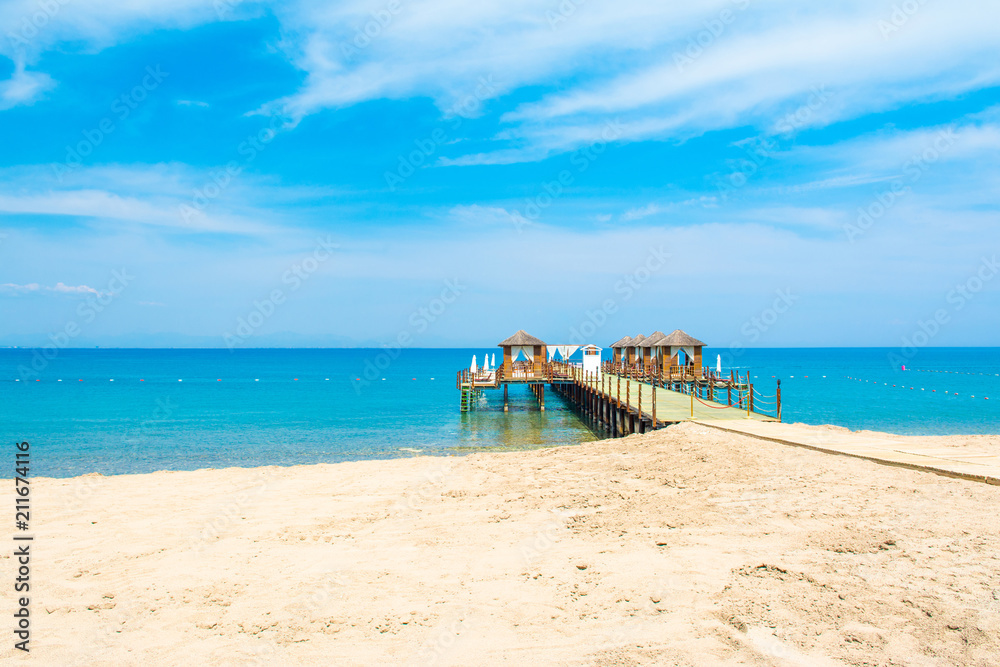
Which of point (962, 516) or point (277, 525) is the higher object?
point (962, 516)

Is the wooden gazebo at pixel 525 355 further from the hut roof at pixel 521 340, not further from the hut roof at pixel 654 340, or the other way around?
the hut roof at pixel 654 340

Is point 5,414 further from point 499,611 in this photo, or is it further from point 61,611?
point 499,611

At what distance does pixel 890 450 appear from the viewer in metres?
10.8

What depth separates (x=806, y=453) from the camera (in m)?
11.0

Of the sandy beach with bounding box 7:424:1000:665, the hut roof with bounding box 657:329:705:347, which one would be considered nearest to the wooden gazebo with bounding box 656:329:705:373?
the hut roof with bounding box 657:329:705:347

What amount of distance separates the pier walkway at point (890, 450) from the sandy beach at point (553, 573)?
366 millimetres

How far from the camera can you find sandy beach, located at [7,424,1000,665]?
470cm

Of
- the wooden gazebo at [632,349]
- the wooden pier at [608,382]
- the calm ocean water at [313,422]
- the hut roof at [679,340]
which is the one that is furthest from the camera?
the wooden gazebo at [632,349]

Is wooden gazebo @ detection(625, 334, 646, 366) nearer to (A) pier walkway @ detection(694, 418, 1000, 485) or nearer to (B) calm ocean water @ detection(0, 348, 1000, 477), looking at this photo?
(B) calm ocean water @ detection(0, 348, 1000, 477)

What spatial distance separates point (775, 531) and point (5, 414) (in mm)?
40165

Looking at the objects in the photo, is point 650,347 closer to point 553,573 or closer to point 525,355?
point 525,355

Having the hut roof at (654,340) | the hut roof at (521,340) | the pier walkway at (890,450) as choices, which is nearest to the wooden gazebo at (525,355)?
the hut roof at (521,340)

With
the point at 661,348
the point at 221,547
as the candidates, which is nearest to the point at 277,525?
the point at 221,547

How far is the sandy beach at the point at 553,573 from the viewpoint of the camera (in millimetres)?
4695
